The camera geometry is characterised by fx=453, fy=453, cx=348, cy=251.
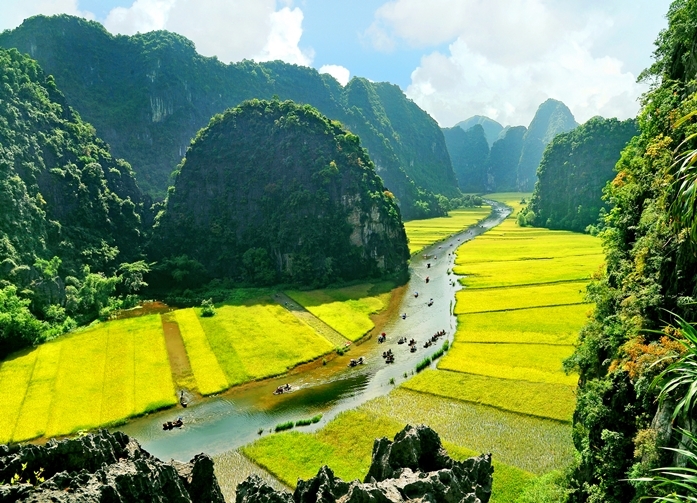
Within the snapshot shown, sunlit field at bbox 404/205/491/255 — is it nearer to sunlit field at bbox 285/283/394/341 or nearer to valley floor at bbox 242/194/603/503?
sunlit field at bbox 285/283/394/341

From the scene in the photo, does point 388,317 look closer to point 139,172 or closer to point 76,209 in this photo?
point 76,209

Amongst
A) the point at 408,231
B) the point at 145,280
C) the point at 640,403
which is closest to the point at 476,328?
the point at 640,403

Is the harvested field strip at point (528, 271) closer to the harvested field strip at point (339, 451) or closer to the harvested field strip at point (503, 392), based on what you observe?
the harvested field strip at point (503, 392)

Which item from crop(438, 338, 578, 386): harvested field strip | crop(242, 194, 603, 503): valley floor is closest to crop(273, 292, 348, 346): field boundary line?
crop(438, 338, 578, 386): harvested field strip

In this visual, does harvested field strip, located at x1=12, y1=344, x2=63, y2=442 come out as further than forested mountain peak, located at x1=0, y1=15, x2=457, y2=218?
No

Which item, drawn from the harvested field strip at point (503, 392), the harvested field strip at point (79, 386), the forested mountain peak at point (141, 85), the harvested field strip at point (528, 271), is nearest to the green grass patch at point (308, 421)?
the harvested field strip at point (503, 392)

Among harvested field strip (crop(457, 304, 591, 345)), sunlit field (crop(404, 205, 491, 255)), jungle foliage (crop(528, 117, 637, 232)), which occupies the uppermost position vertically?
jungle foliage (crop(528, 117, 637, 232))

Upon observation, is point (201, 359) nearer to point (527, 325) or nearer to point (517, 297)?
point (527, 325)
